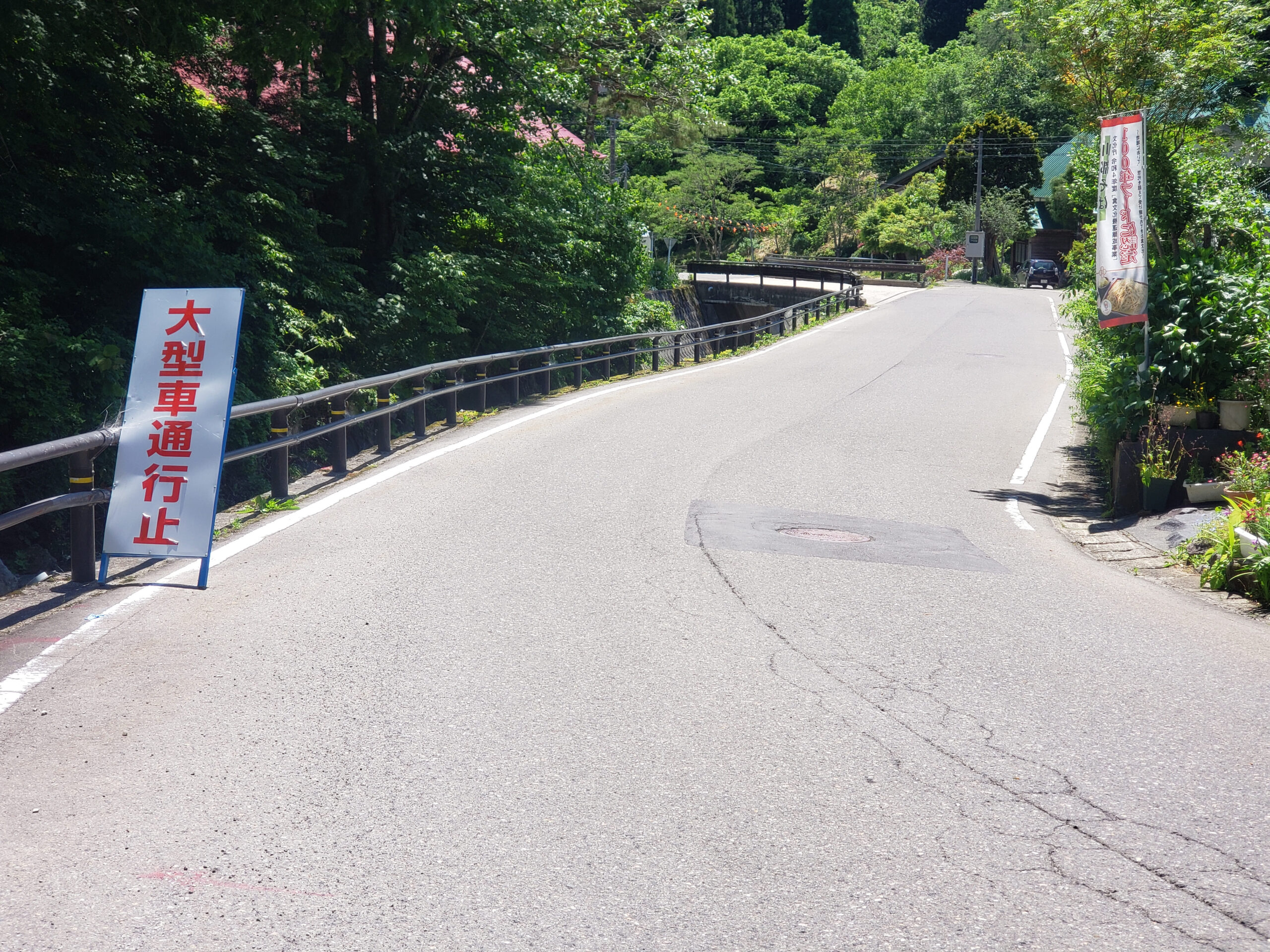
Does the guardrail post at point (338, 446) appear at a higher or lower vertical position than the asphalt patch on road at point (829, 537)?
higher

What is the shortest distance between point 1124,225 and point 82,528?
972 cm

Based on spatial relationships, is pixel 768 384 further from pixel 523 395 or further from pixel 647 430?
pixel 647 430

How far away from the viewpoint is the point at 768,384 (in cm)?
2108

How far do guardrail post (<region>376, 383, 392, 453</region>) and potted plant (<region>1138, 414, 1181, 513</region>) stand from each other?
25.6 feet

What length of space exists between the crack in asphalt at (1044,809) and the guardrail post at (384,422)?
7.26 metres

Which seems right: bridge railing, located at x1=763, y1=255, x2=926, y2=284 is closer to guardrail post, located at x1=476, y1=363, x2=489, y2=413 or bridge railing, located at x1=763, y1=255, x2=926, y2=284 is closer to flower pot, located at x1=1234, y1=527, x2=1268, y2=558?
guardrail post, located at x1=476, y1=363, x2=489, y2=413

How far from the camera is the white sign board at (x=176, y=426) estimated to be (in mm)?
6750

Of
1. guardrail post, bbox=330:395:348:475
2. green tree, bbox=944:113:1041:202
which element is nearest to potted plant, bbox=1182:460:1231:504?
guardrail post, bbox=330:395:348:475

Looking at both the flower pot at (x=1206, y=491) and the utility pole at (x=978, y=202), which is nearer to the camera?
the flower pot at (x=1206, y=491)

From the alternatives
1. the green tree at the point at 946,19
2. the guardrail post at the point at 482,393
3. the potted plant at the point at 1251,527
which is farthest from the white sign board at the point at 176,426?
the green tree at the point at 946,19

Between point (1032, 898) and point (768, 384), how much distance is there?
58.9ft

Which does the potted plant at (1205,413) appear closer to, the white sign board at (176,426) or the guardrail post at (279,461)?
the guardrail post at (279,461)

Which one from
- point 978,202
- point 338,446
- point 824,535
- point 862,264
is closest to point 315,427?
point 338,446

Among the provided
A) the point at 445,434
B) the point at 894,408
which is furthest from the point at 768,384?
the point at 445,434
